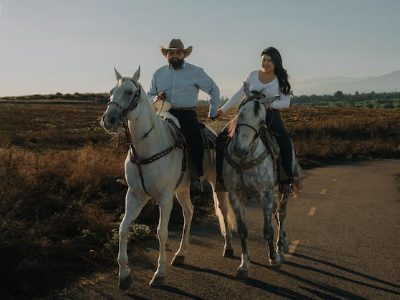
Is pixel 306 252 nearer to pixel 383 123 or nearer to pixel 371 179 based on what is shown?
Result: pixel 371 179

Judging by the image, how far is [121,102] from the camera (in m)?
5.29

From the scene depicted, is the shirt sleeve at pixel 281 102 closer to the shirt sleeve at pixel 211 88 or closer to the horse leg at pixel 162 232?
the shirt sleeve at pixel 211 88

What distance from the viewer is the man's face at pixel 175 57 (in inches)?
271

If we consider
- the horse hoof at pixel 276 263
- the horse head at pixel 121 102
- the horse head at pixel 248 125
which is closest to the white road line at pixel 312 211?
the horse hoof at pixel 276 263

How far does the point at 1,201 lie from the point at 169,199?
378 cm

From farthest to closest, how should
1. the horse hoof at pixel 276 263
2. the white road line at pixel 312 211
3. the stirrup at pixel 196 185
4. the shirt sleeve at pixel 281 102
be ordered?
1. the white road line at pixel 312 211
2. the shirt sleeve at pixel 281 102
3. the stirrup at pixel 196 185
4. the horse hoof at pixel 276 263

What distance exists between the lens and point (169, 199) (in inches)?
234

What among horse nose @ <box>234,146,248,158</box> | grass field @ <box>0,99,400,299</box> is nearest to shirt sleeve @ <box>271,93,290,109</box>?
horse nose @ <box>234,146,248,158</box>

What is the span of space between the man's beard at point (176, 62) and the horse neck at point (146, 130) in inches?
50.9

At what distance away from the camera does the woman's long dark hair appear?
683 centimetres

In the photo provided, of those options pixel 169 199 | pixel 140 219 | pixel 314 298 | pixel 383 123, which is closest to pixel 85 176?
pixel 140 219

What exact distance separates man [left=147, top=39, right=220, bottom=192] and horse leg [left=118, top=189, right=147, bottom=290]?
1.11 m

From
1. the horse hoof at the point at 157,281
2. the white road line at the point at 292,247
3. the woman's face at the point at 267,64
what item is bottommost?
the white road line at the point at 292,247

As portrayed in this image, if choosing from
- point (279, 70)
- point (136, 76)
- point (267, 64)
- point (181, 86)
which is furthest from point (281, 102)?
point (136, 76)
